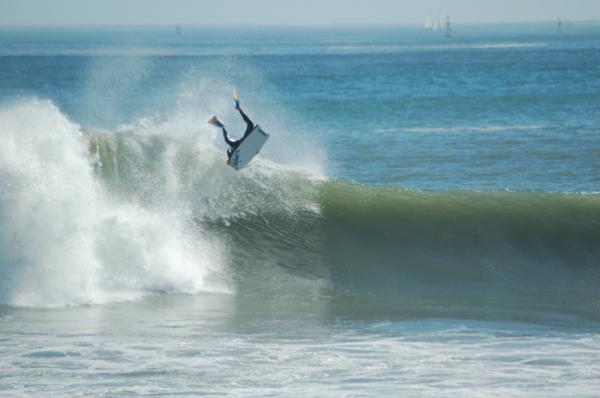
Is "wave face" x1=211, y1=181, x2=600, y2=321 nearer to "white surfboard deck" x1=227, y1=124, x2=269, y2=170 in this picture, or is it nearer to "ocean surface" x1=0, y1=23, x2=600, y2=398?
"ocean surface" x1=0, y1=23, x2=600, y2=398

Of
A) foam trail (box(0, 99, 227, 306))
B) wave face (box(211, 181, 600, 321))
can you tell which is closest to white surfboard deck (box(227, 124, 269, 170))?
wave face (box(211, 181, 600, 321))

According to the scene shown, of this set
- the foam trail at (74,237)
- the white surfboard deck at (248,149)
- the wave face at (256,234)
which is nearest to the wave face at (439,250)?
the wave face at (256,234)

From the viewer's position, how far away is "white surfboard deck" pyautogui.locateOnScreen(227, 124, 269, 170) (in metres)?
15.2

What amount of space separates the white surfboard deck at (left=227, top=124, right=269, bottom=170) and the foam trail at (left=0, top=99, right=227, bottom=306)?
149 centimetres

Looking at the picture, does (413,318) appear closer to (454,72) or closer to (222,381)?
(222,381)

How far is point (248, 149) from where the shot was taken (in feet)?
50.9

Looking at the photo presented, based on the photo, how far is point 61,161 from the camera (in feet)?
46.2

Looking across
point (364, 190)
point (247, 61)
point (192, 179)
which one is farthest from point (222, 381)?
point (247, 61)

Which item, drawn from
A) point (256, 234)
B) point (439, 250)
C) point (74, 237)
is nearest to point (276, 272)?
point (256, 234)

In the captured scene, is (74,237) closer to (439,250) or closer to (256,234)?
(256,234)

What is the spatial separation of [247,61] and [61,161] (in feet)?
256

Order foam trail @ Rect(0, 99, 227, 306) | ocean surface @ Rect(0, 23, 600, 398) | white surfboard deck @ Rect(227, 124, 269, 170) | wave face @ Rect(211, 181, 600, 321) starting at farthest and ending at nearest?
white surfboard deck @ Rect(227, 124, 269, 170), wave face @ Rect(211, 181, 600, 321), foam trail @ Rect(0, 99, 227, 306), ocean surface @ Rect(0, 23, 600, 398)

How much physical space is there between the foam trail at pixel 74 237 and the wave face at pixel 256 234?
2 centimetres

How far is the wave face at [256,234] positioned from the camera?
488 inches
